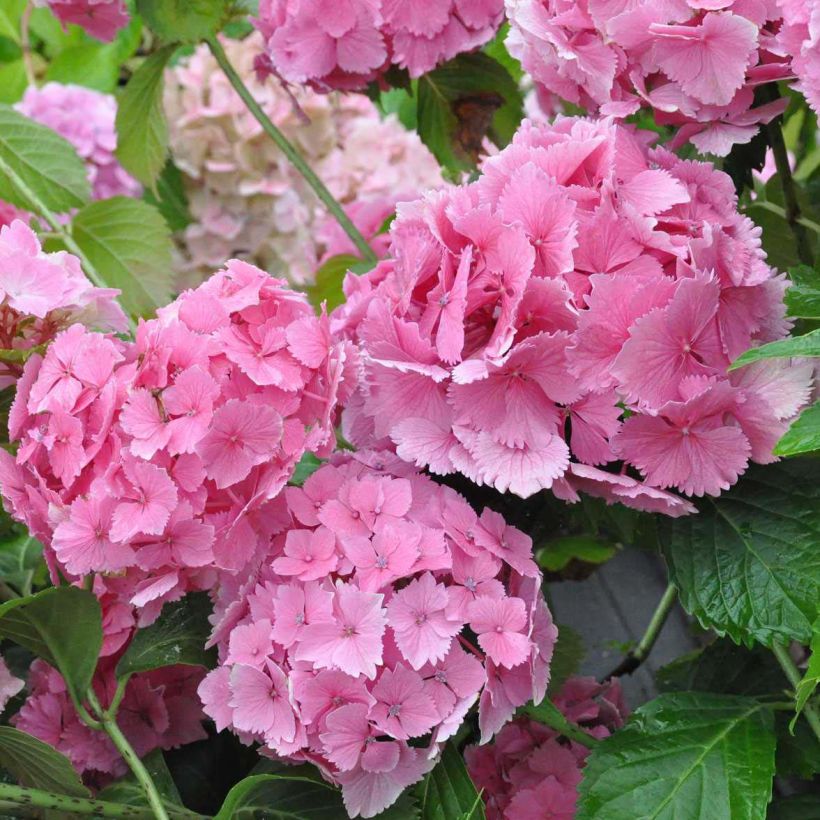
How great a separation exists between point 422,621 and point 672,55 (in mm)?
310

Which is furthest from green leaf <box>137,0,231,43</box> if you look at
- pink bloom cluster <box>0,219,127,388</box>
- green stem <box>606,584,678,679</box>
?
green stem <box>606,584,678,679</box>

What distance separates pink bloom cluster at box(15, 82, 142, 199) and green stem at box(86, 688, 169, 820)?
3.44 ft

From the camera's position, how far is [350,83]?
0.78 metres

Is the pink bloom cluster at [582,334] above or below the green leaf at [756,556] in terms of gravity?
above

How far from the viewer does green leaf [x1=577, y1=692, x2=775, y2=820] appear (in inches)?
Result: 21.7

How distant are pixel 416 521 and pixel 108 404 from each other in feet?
0.51

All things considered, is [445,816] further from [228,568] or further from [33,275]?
[33,275]

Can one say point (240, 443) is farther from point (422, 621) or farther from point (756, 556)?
point (756, 556)

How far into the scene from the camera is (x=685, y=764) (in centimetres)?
58

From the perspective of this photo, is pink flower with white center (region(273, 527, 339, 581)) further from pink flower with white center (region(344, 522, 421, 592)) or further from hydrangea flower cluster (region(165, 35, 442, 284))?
hydrangea flower cluster (region(165, 35, 442, 284))

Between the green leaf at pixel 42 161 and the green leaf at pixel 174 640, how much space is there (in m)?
0.50

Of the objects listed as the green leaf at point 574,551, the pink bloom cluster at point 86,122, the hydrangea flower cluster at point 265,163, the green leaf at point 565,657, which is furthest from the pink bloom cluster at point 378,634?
the pink bloom cluster at point 86,122

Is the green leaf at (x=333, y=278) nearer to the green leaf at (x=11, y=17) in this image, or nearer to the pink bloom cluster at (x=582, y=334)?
the pink bloom cluster at (x=582, y=334)

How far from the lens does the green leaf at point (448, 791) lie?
0.57 m
